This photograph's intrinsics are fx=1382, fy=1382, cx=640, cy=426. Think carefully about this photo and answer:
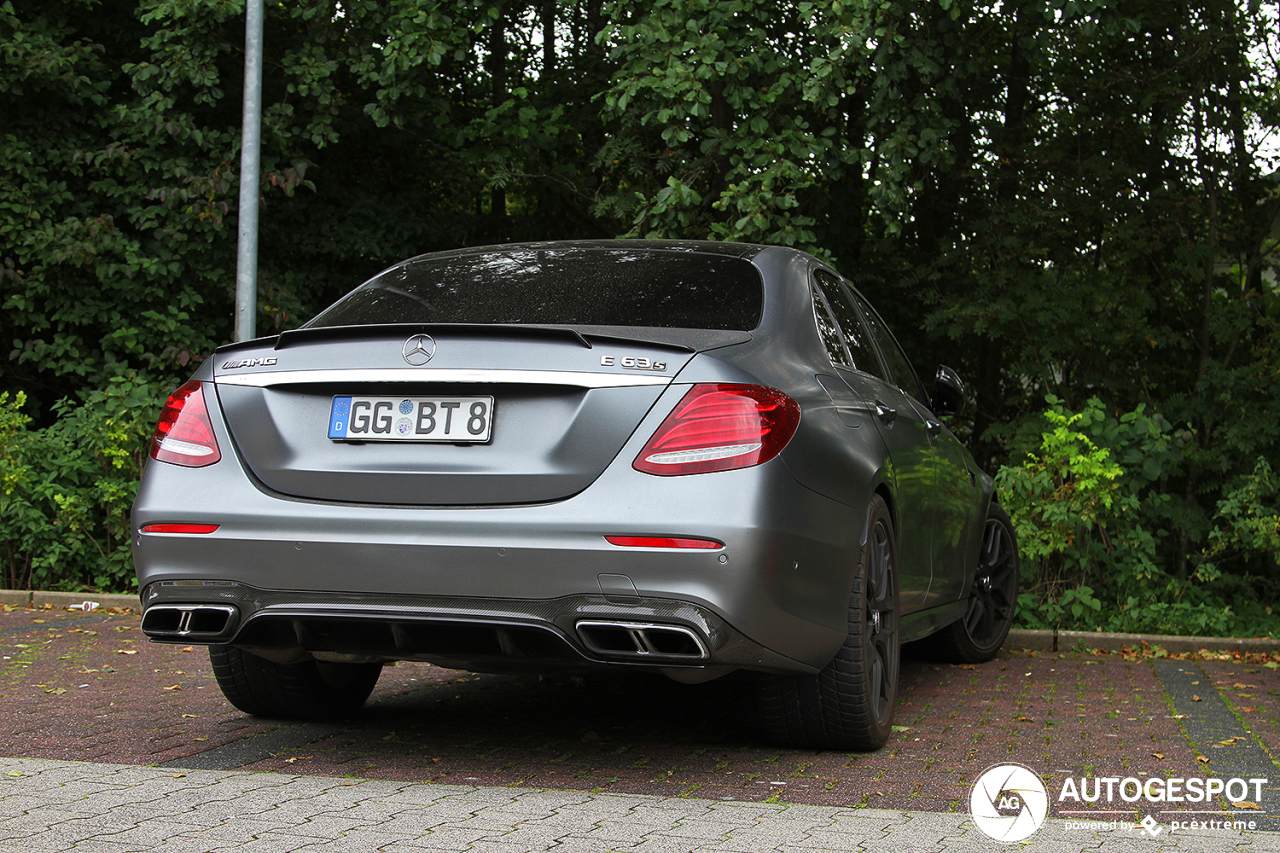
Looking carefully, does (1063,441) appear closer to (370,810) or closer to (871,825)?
(871,825)

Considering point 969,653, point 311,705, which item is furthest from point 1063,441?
point 311,705

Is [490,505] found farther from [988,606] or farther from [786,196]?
[786,196]

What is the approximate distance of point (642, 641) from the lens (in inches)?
145

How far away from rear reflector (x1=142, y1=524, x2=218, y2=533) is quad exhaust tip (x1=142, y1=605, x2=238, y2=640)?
0.22 metres

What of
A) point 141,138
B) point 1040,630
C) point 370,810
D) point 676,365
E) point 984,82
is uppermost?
point 984,82

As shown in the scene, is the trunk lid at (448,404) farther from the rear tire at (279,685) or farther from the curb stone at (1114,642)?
the curb stone at (1114,642)

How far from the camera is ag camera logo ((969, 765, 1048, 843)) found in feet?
11.7

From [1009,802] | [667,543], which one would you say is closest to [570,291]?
[667,543]

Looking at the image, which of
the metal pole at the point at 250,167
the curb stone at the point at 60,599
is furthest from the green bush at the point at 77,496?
the metal pole at the point at 250,167

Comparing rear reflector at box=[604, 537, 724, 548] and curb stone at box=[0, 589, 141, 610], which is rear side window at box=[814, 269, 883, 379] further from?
curb stone at box=[0, 589, 141, 610]

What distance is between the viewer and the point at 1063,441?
852cm

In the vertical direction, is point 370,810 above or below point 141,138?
below

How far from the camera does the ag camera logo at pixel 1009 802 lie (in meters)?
3.58

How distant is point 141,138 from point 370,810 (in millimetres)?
10463
